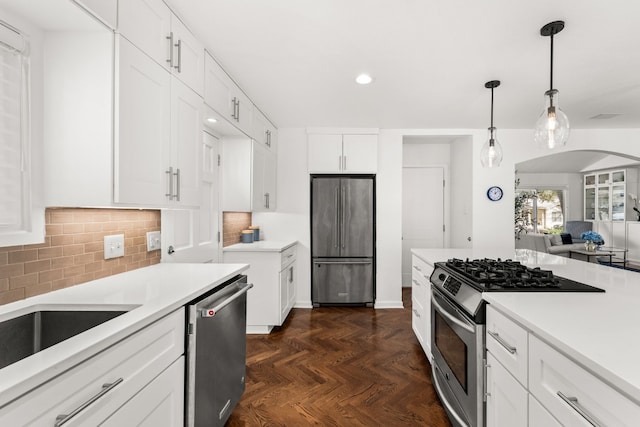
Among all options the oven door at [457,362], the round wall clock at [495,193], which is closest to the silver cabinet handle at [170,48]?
the oven door at [457,362]

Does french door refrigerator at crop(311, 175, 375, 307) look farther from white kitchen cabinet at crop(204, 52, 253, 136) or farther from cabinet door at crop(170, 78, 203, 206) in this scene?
cabinet door at crop(170, 78, 203, 206)

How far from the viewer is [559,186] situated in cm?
878

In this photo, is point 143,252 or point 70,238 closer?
point 70,238

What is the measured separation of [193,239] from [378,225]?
7.94 feet

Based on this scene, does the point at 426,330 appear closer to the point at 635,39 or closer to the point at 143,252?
the point at 143,252

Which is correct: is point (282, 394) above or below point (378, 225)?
below

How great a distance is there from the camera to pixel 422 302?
2.66 meters

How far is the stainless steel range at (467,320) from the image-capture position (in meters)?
1.49

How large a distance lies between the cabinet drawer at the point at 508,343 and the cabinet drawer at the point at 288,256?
2247mm

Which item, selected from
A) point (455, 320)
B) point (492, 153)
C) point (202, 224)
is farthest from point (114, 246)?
point (492, 153)

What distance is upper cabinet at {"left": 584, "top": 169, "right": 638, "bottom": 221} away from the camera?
294 inches

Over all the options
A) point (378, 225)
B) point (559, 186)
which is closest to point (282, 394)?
point (378, 225)

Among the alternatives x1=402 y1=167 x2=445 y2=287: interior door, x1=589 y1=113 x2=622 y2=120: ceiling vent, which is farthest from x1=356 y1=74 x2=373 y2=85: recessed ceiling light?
x1=589 y1=113 x2=622 y2=120: ceiling vent

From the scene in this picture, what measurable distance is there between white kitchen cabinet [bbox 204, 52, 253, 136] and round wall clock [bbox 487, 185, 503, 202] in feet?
10.4
